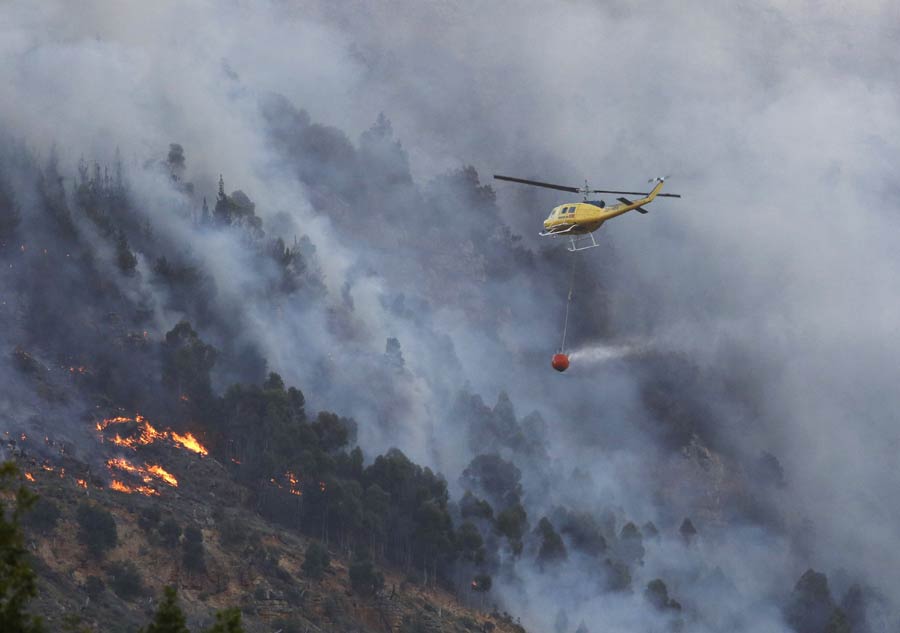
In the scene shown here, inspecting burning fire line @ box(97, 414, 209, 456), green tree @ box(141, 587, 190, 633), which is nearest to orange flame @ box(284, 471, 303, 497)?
burning fire line @ box(97, 414, 209, 456)

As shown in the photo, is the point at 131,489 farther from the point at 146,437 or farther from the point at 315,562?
the point at 315,562

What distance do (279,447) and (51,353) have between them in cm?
2969

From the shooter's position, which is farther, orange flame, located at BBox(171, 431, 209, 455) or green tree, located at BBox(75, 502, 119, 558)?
orange flame, located at BBox(171, 431, 209, 455)

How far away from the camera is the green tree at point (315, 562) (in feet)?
579

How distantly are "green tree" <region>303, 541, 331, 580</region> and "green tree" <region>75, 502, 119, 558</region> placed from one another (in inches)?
818

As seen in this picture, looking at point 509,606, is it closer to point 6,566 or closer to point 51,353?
point 51,353

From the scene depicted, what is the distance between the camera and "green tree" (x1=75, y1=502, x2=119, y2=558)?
6422 inches

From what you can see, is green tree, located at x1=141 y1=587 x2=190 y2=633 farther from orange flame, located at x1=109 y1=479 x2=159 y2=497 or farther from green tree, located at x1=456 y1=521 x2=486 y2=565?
green tree, located at x1=456 y1=521 x2=486 y2=565

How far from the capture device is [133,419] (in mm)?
193500

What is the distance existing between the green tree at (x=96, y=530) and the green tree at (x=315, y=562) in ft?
68.2

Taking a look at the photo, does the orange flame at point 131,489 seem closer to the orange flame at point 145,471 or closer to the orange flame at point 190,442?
the orange flame at point 145,471

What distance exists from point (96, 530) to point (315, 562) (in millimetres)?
24321

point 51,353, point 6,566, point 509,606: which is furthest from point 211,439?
point 6,566

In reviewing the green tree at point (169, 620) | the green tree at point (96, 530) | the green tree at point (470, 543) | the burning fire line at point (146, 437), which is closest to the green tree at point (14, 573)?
the green tree at point (169, 620)
